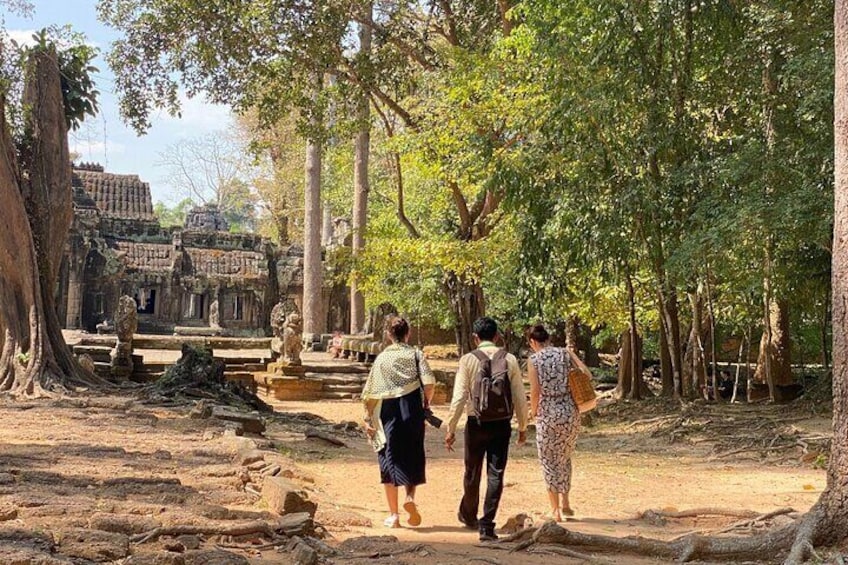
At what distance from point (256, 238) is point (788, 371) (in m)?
21.5

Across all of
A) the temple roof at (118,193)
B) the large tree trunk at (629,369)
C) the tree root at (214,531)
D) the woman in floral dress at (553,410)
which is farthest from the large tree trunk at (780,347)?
the temple roof at (118,193)

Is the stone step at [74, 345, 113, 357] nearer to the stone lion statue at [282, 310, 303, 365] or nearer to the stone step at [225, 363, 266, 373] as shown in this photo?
the stone step at [225, 363, 266, 373]

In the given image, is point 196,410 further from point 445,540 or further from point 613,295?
point 613,295

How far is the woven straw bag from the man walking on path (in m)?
0.54

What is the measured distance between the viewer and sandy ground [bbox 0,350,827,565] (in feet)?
17.9

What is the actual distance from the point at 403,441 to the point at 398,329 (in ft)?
2.41

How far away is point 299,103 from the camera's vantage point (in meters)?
16.5

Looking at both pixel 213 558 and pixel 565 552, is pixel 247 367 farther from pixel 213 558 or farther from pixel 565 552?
pixel 213 558

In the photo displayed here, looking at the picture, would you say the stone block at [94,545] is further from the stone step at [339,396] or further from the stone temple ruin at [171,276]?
the stone temple ruin at [171,276]

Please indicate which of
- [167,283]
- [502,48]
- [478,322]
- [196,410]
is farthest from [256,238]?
[478,322]

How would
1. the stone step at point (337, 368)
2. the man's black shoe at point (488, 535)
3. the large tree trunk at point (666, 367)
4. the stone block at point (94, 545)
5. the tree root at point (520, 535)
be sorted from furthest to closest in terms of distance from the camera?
the stone step at point (337, 368) < the large tree trunk at point (666, 367) < the man's black shoe at point (488, 535) < the tree root at point (520, 535) < the stone block at point (94, 545)

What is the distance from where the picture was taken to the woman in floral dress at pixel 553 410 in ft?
21.3

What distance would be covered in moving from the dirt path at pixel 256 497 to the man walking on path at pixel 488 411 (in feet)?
0.97

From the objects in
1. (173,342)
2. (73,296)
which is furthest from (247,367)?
(73,296)
